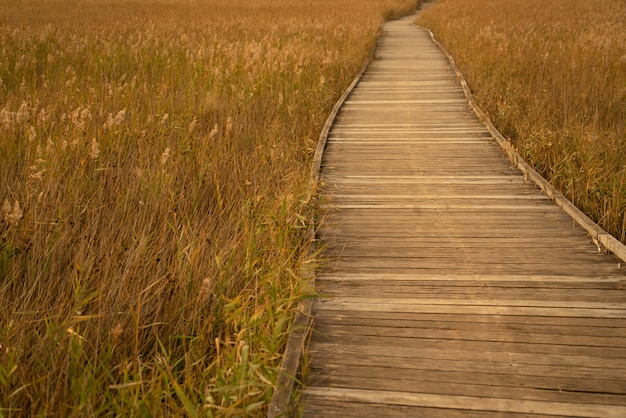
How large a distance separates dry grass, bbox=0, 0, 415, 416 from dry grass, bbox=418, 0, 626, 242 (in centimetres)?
227

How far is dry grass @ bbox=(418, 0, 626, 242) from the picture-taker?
544 centimetres

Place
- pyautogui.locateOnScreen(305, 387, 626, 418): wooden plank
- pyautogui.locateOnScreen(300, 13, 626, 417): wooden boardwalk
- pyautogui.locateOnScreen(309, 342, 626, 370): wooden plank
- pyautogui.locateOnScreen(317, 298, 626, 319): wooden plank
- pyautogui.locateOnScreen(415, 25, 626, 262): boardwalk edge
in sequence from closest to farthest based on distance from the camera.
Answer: pyautogui.locateOnScreen(305, 387, 626, 418): wooden plank < pyautogui.locateOnScreen(300, 13, 626, 417): wooden boardwalk < pyautogui.locateOnScreen(309, 342, 626, 370): wooden plank < pyautogui.locateOnScreen(317, 298, 626, 319): wooden plank < pyautogui.locateOnScreen(415, 25, 626, 262): boardwalk edge

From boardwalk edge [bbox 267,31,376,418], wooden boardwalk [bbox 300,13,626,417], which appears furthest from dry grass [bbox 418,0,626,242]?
boardwalk edge [bbox 267,31,376,418]

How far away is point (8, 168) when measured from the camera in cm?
463

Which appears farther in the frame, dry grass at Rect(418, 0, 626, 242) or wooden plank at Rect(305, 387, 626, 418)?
dry grass at Rect(418, 0, 626, 242)

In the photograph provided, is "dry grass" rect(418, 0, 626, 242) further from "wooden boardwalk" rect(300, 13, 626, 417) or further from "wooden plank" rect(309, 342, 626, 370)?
"wooden plank" rect(309, 342, 626, 370)

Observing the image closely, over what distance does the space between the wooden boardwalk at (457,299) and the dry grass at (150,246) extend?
1.06 feet

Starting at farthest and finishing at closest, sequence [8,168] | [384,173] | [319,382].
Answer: [384,173]
[8,168]
[319,382]

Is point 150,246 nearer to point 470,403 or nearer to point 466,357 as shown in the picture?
point 466,357

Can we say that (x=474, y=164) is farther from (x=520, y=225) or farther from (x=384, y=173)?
(x=520, y=225)

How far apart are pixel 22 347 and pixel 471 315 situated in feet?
7.20

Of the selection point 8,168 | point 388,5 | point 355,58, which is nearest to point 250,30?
point 355,58

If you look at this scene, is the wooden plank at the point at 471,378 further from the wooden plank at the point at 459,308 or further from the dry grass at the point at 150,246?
the wooden plank at the point at 459,308

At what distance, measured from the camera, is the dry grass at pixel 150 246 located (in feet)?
8.95
